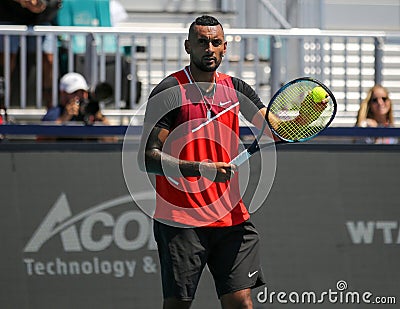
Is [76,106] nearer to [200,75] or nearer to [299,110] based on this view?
[200,75]

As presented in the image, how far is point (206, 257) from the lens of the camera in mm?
6062

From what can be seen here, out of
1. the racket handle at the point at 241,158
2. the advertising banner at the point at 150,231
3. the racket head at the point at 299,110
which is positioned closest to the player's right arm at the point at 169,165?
the racket handle at the point at 241,158

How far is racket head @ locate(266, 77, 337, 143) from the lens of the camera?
19.8 feet

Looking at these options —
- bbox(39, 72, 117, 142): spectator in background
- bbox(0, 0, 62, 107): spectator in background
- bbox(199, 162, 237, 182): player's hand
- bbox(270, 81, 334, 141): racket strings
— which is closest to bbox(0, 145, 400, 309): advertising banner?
bbox(39, 72, 117, 142): spectator in background

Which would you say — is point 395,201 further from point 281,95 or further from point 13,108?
point 13,108

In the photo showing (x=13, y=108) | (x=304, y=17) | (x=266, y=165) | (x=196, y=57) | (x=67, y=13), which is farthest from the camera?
(x=304, y=17)

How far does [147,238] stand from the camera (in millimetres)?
7984

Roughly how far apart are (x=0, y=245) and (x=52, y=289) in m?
0.51

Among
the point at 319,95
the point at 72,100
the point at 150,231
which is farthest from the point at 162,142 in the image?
the point at 72,100

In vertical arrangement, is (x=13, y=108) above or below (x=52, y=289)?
above

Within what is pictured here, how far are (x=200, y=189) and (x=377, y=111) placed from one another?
3.06 metres

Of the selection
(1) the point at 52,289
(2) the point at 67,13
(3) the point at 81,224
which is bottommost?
(1) the point at 52,289

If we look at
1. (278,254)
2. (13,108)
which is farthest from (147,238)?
(13,108)

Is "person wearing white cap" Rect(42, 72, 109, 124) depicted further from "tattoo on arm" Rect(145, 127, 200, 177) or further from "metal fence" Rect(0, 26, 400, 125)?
"tattoo on arm" Rect(145, 127, 200, 177)
